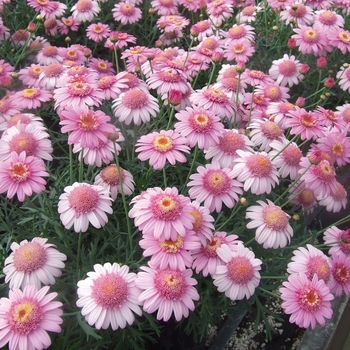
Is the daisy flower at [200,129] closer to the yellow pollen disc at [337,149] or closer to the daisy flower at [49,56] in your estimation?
the yellow pollen disc at [337,149]

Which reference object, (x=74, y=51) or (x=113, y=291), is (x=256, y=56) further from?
(x=113, y=291)

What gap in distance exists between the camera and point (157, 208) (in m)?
1.43

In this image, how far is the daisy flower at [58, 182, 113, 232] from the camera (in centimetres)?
153

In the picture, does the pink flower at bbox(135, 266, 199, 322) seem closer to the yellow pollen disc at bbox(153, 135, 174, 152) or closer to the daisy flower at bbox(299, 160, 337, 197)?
the yellow pollen disc at bbox(153, 135, 174, 152)

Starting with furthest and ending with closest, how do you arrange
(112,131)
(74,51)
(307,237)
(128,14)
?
(128,14) → (74,51) → (307,237) → (112,131)

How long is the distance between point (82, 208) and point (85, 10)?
2221 millimetres

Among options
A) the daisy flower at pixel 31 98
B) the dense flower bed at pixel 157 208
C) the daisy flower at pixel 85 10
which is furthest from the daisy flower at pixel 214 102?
the daisy flower at pixel 85 10

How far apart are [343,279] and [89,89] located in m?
1.36

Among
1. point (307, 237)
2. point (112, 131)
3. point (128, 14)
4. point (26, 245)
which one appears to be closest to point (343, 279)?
point (307, 237)

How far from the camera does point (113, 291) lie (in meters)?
1.36

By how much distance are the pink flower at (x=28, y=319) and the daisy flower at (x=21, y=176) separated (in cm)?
35

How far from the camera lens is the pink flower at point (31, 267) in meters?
1.43

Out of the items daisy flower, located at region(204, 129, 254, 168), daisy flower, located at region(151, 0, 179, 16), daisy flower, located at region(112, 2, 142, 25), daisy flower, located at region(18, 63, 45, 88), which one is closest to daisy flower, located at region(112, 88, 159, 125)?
daisy flower, located at region(204, 129, 254, 168)

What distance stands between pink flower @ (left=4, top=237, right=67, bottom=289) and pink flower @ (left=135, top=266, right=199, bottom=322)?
A: 1.04 ft
